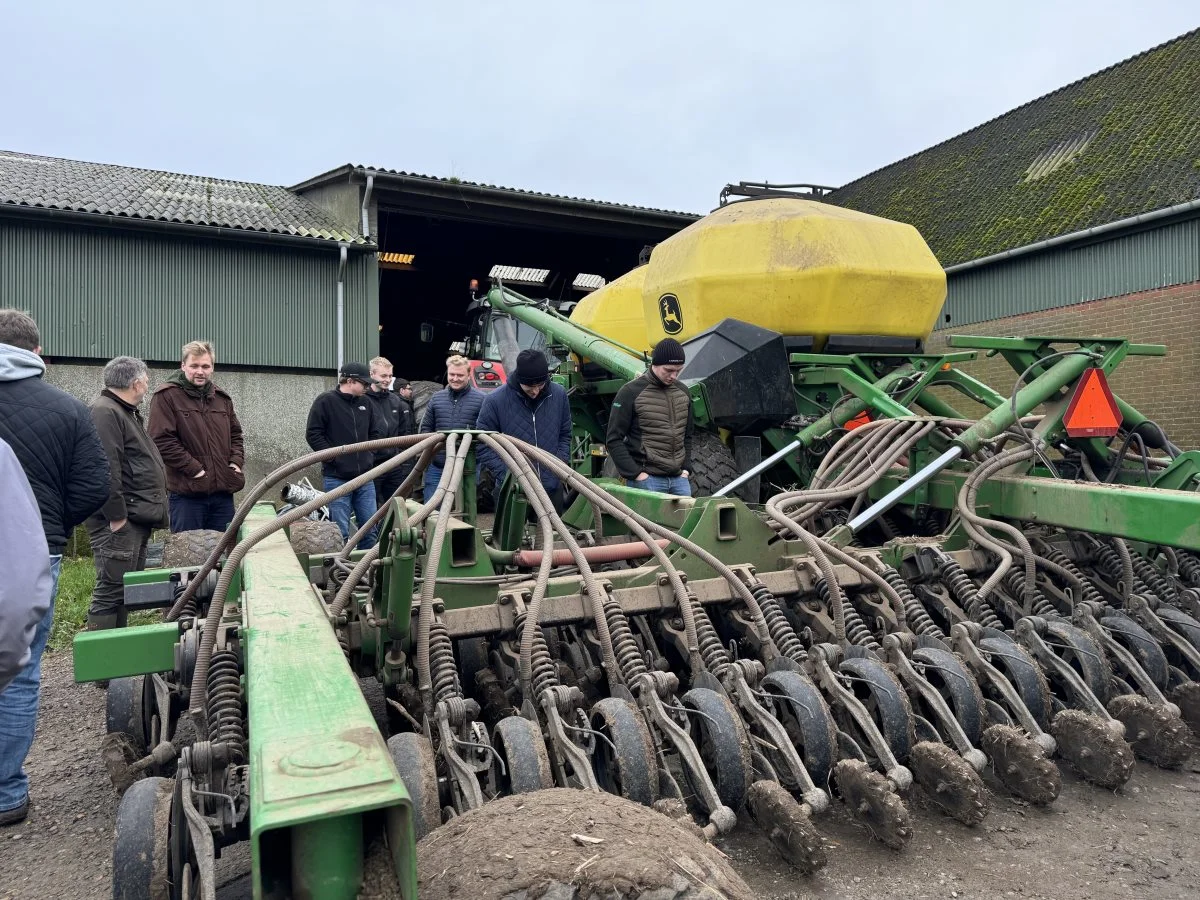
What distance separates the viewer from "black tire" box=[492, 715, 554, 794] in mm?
2156

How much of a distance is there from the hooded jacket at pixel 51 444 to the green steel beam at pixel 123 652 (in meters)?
0.95

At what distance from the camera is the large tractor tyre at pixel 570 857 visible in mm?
1344

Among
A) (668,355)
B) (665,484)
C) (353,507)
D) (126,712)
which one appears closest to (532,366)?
(668,355)

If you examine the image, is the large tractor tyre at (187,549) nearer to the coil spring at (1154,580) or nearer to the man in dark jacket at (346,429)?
the man in dark jacket at (346,429)

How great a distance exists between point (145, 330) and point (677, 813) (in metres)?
11.0

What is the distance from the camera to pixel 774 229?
5.52 m

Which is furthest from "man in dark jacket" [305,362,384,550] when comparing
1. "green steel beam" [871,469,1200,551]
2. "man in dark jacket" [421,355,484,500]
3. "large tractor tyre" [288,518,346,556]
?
"green steel beam" [871,469,1200,551]

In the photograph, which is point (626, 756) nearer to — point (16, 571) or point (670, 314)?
point (16, 571)

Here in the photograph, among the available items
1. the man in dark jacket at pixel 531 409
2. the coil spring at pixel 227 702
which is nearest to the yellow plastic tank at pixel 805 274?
the man in dark jacket at pixel 531 409

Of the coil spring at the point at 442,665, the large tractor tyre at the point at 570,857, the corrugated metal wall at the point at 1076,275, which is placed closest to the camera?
the large tractor tyre at the point at 570,857

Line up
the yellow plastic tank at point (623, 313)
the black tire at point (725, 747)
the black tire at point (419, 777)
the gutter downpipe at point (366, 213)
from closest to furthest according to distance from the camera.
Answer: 1. the black tire at point (419, 777)
2. the black tire at point (725, 747)
3. the yellow plastic tank at point (623, 313)
4. the gutter downpipe at point (366, 213)

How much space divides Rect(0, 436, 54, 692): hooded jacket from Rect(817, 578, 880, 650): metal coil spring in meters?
2.22

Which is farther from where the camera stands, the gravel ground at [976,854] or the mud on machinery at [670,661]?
the gravel ground at [976,854]

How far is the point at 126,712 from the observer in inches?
112
